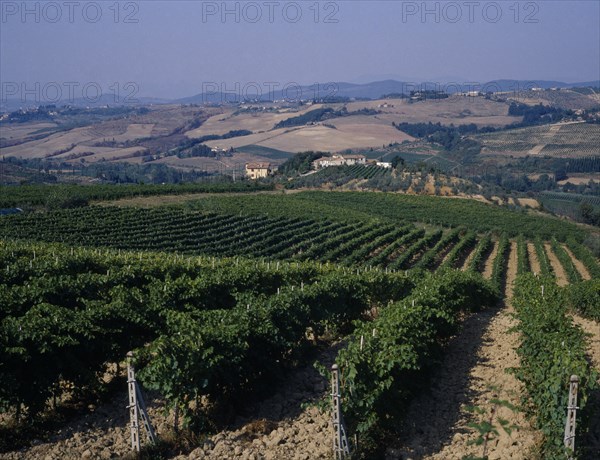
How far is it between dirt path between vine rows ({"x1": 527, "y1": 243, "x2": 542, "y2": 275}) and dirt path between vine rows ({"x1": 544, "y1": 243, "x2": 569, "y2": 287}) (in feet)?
2.79

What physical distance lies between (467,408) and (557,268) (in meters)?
33.3

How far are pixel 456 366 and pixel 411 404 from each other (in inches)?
90.6

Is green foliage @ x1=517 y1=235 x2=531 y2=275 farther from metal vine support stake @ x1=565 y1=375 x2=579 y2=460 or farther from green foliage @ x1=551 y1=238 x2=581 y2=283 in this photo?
metal vine support stake @ x1=565 y1=375 x2=579 y2=460

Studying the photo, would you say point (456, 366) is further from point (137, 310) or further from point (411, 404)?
point (137, 310)

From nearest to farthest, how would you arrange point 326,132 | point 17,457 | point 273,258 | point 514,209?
1. point 17,457
2. point 273,258
3. point 514,209
4. point 326,132

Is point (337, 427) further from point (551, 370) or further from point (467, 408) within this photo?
A: point (551, 370)

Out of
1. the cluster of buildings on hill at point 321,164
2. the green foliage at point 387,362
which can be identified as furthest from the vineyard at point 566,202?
the green foliage at point 387,362

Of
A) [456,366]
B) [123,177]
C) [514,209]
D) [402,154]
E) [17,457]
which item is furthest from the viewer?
[402,154]

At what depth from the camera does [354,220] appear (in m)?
47.3

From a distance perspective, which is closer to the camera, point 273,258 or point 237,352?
point 237,352

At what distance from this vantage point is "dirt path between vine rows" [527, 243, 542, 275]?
1417 inches

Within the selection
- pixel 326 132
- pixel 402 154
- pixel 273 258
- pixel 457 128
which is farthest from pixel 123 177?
pixel 457 128

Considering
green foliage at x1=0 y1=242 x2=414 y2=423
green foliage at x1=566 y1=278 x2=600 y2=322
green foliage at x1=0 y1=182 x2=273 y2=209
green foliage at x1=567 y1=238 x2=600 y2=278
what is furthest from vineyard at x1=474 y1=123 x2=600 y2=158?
green foliage at x1=0 y1=242 x2=414 y2=423

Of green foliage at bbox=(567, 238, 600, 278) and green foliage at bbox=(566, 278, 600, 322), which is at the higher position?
green foliage at bbox=(566, 278, 600, 322)
